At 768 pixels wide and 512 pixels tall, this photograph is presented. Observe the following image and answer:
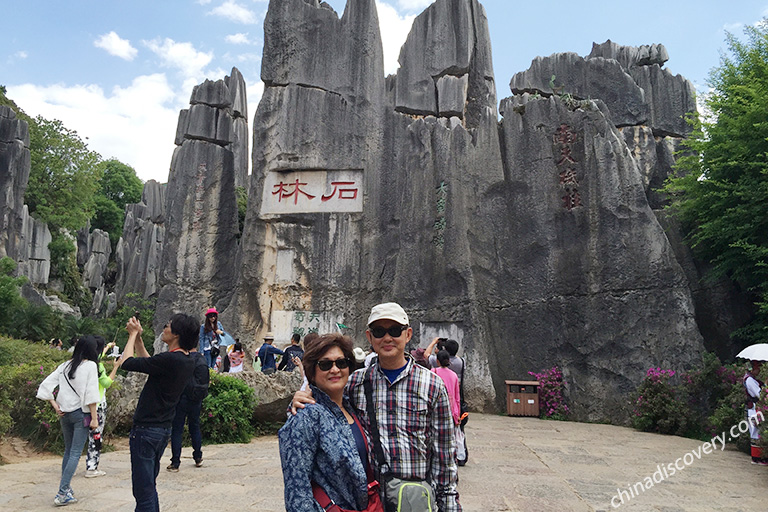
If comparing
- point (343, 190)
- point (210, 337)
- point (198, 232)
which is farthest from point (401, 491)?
point (198, 232)

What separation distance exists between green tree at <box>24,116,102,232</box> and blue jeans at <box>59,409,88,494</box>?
2984 centimetres

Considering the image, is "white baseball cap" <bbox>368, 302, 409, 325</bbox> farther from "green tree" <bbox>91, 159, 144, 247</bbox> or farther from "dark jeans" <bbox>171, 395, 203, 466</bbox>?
"green tree" <bbox>91, 159, 144, 247</bbox>

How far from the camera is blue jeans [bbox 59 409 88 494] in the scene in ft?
13.8

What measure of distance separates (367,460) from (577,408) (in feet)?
31.4

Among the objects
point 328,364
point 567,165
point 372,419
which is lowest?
point 372,419

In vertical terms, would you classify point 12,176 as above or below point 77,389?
above

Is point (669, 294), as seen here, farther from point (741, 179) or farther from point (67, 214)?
point (67, 214)

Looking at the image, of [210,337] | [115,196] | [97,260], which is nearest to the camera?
[210,337]

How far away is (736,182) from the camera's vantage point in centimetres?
1008

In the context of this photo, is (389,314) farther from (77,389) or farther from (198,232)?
(198,232)

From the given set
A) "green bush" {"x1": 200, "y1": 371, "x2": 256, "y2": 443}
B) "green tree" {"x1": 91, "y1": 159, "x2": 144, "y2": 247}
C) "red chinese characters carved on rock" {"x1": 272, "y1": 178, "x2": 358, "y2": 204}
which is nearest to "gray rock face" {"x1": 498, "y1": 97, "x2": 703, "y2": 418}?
"red chinese characters carved on rock" {"x1": 272, "y1": 178, "x2": 358, "y2": 204}

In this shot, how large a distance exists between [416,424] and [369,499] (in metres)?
0.33

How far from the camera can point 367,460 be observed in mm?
2020

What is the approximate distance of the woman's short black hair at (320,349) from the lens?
2092 mm
